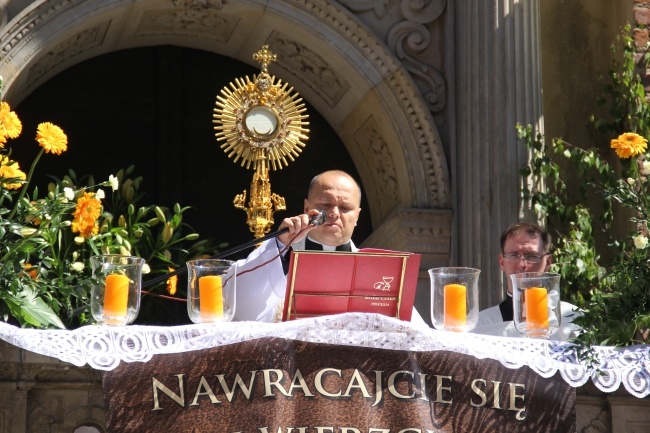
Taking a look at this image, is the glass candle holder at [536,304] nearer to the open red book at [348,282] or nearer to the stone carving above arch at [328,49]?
the open red book at [348,282]

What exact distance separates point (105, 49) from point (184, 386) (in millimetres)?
4501

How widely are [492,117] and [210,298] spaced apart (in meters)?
3.57

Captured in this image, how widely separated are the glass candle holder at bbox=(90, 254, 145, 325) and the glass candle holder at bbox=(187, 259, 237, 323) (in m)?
0.19

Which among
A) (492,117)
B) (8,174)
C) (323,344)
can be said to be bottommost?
(323,344)

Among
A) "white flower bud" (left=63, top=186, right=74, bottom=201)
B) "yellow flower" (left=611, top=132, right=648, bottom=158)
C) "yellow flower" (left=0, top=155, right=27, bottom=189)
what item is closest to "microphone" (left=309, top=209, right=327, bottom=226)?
"white flower bud" (left=63, top=186, right=74, bottom=201)

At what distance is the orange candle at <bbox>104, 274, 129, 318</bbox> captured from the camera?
4.79m

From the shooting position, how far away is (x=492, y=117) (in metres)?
8.04

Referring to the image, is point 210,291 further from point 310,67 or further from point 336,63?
point 310,67

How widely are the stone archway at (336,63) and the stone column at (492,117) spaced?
191 millimetres

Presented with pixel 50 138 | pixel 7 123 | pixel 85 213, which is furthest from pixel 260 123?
pixel 7 123

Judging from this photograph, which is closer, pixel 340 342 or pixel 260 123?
pixel 340 342

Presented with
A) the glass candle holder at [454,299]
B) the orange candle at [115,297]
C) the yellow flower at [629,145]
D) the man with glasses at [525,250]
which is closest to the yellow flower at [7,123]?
the orange candle at [115,297]

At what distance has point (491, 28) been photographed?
8078 mm

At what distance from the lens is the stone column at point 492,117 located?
25.9ft
